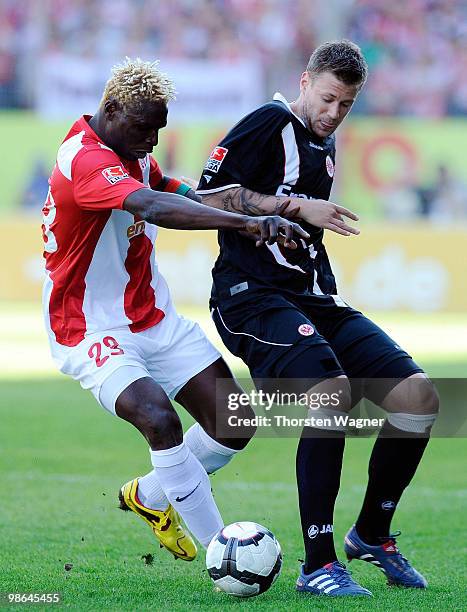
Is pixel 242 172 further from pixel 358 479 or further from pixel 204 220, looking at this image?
pixel 358 479

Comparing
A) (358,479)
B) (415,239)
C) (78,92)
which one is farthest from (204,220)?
(78,92)

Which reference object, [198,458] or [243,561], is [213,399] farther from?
[243,561]

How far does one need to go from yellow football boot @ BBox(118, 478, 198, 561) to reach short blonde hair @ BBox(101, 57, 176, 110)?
1.87 m

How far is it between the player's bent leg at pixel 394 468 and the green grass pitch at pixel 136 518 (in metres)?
0.12

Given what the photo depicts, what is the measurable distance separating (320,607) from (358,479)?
3.32m

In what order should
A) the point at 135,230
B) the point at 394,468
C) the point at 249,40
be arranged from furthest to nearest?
the point at 249,40 < the point at 135,230 < the point at 394,468

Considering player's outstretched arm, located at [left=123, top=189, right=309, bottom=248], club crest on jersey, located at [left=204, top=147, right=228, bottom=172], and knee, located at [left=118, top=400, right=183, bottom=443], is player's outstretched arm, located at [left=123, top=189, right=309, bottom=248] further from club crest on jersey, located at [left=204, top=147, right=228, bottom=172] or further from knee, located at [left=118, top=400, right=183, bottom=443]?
knee, located at [left=118, top=400, right=183, bottom=443]

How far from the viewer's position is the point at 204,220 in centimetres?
437

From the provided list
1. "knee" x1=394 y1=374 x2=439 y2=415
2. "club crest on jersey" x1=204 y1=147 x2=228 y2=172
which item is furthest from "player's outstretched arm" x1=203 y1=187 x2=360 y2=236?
"knee" x1=394 y1=374 x2=439 y2=415

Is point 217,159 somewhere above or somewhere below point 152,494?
above

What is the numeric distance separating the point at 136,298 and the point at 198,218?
96 cm

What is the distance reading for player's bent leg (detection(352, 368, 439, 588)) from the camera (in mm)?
4883

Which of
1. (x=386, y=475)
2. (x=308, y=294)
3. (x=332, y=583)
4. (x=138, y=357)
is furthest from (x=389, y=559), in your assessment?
(x=138, y=357)

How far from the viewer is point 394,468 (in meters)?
4.98
